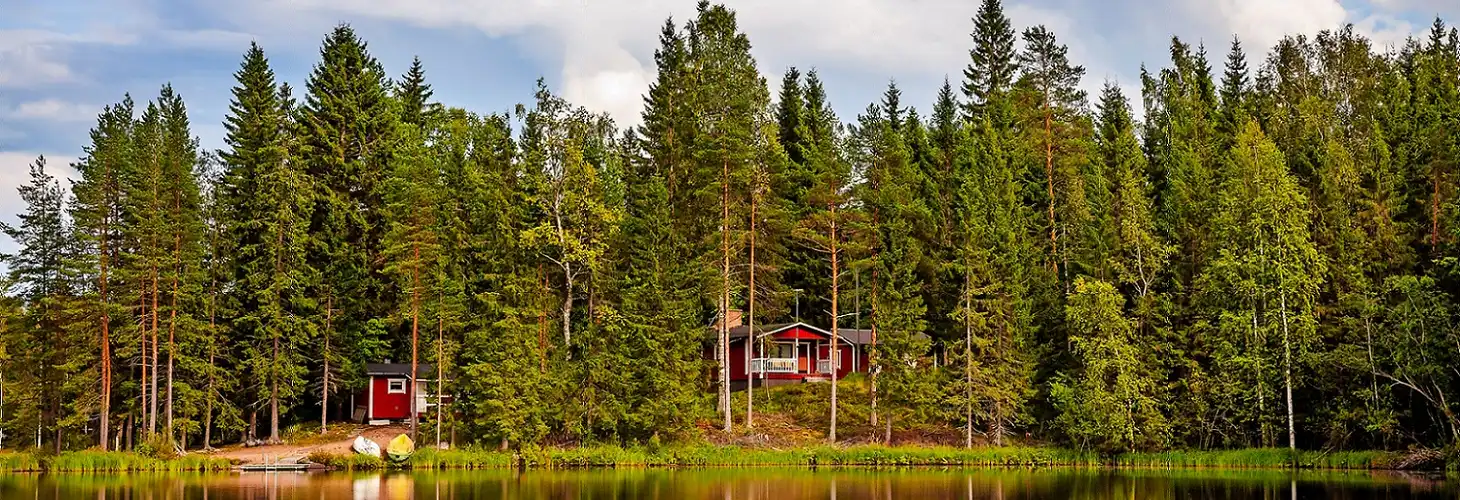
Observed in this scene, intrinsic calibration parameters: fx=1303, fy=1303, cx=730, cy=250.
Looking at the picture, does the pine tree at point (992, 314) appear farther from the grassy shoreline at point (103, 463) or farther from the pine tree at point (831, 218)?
the grassy shoreline at point (103, 463)

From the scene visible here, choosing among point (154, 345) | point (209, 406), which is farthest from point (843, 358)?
point (154, 345)

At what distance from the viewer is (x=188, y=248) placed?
48156 mm

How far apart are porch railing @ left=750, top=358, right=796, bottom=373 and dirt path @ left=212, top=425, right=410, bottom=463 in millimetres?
15774

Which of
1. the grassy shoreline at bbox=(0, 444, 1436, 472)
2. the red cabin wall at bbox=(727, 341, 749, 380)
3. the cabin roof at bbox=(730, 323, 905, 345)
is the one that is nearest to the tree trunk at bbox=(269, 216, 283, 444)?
the grassy shoreline at bbox=(0, 444, 1436, 472)

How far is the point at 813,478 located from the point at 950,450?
28.5 feet

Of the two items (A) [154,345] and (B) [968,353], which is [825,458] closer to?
(B) [968,353]

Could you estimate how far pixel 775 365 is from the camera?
197 ft

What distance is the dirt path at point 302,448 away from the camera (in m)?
48.1

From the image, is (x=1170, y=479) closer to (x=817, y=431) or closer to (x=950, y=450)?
(x=950, y=450)

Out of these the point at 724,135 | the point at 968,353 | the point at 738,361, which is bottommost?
the point at 738,361

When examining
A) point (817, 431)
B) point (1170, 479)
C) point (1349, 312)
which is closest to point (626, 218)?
point (817, 431)

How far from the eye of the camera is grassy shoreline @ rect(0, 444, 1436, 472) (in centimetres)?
4566

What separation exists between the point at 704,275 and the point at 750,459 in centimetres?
731

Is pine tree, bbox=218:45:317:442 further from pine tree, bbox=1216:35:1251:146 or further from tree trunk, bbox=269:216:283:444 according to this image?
pine tree, bbox=1216:35:1251:146
